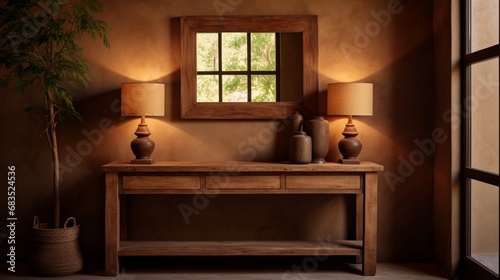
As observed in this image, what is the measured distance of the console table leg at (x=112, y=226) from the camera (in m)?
4.01

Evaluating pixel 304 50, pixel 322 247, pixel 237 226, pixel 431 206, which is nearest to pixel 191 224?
pixel 237 226

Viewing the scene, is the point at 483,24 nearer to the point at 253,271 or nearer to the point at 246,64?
the point at 246,64

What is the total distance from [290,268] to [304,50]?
1.89 m

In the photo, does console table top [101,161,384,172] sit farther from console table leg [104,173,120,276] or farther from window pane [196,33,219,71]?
window pane [196,33,219,71]

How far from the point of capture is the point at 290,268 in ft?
14.1

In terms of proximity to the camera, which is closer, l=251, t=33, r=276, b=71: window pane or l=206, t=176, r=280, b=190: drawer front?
l=206, t=176, r=280, b=190: drawer front

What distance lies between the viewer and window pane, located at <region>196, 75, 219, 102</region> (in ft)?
14.7

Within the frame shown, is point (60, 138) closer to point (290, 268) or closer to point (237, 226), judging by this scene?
point (237, 226)

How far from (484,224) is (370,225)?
2.73ft
